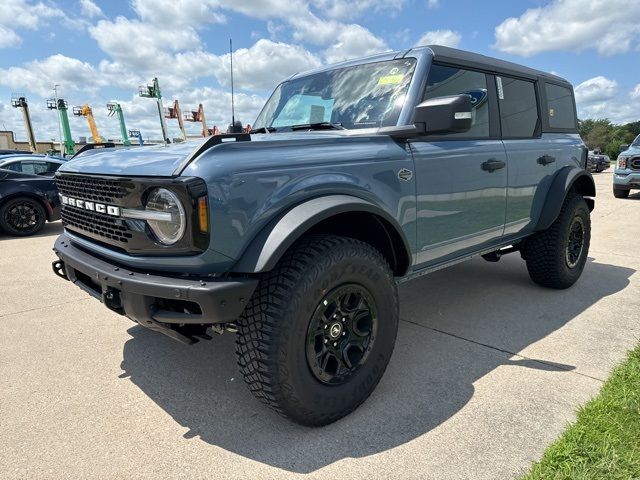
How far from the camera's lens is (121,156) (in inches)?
95.8

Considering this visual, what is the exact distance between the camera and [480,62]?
Result: 3.52 m

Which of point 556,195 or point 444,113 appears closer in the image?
point 444,113

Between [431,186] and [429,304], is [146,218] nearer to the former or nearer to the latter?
[431,186]

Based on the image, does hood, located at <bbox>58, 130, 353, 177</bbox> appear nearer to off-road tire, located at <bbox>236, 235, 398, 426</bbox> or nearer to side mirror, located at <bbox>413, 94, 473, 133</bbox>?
side mirror, located at <bbox>413, 94, 473, 133</bbox>

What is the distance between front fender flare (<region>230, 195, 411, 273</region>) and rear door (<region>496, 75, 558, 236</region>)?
199 cm

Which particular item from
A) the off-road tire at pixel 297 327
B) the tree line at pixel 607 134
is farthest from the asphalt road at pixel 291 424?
the tree line at pixel 607 134

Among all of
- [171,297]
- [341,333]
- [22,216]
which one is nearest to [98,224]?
[171,297]

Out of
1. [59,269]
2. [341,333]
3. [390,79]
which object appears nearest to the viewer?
[341,333]

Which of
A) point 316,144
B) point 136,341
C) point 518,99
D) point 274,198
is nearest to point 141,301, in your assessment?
point 274,198

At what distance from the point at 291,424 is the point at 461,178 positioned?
1895 millimetres

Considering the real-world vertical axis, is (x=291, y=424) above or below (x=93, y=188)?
below

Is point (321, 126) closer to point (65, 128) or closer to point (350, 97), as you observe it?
point (350, 97)

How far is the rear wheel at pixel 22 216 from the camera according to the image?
808 cm

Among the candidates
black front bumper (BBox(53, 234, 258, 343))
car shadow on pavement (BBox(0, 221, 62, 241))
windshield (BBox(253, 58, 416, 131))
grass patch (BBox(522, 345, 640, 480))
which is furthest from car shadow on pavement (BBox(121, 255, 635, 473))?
car shadow on pavement (BBox(0, 221, 62, 241))
